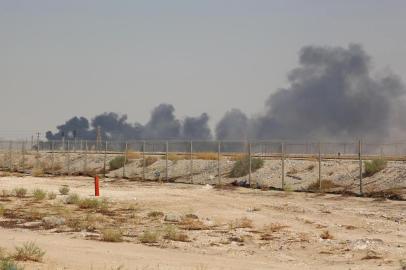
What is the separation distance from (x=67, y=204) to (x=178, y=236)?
11.2m

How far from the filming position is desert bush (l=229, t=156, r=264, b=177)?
1934 inches

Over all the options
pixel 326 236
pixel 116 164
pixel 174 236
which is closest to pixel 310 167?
pixel 116 164

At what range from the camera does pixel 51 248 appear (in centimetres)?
1652

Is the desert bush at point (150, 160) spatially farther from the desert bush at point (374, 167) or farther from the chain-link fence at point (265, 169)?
the desert bush at point (374, 167)

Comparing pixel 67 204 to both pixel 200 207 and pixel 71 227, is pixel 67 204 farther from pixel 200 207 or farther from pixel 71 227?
pixel 71 227

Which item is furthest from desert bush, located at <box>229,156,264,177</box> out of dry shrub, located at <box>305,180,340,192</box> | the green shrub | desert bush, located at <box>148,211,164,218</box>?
desert bush, located at <box>148,211,164,218</box>

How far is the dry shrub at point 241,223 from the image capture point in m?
22.5

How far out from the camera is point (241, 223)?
23078 mm

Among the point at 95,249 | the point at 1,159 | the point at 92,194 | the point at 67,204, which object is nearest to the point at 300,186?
the point at 92,194

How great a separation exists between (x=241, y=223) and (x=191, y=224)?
169 centimetres

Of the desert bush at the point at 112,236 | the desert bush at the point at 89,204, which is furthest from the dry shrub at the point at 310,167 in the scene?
the desert bush at the point at 112,236

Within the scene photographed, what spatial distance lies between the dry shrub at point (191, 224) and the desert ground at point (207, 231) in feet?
0.12

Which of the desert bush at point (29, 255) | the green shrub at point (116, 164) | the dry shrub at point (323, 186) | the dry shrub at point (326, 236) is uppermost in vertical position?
the green shrub at point (116, 164)

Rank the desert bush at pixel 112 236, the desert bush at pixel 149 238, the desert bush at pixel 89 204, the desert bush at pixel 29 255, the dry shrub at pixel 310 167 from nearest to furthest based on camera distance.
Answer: the desert bush at pixel 29 255 < the desert bush at pixel 112 236 < the desert bush at pixel 149 238 < the desert bush at pixel 89 204 < the dry shrub at pixel 310 167
